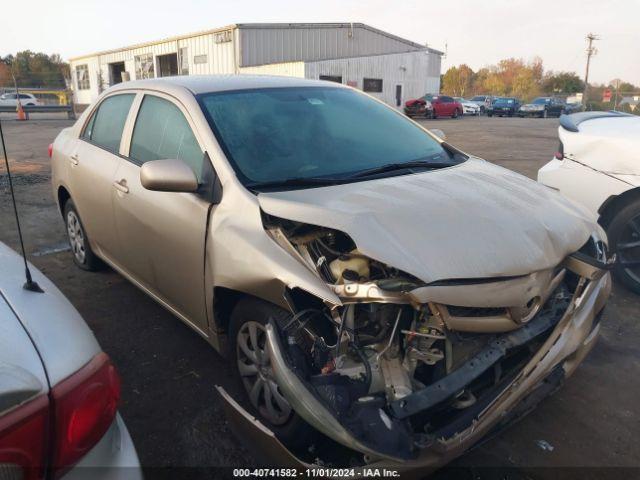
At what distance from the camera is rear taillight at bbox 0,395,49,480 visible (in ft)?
3.58

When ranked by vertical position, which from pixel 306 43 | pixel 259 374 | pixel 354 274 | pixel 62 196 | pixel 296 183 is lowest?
pixel 259 374

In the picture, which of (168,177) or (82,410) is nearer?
(82,410)

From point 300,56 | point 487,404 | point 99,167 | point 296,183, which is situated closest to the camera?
point 487,404

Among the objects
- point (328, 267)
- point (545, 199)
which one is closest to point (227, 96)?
point (328, 267)

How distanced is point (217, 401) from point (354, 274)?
1.24 m

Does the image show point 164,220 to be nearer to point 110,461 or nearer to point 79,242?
point 110,461

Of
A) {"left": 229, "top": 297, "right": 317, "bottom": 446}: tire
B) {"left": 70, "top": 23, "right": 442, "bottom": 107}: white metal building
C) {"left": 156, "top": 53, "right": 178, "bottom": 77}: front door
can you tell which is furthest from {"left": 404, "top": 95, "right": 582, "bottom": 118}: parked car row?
{"left": 229, "top": 297, "right": 317, "bottom": 446}: tire

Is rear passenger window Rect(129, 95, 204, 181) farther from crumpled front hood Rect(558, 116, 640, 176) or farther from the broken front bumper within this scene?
crumpled front hood Rect(558, 116, 640, 176)

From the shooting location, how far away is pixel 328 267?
2.12m

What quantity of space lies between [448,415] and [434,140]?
6.91 feet

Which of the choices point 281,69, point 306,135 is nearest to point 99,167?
point 306,135

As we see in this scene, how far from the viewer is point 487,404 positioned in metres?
1.93

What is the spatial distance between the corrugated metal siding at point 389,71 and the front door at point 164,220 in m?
25.1

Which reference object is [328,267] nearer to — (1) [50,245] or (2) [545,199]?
(2) [545,199]
